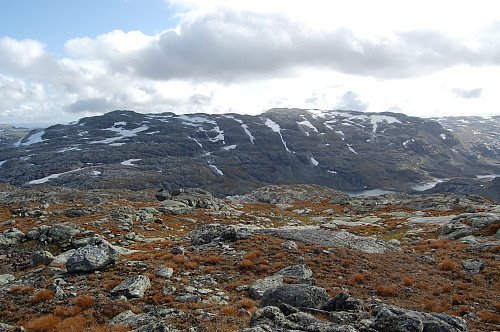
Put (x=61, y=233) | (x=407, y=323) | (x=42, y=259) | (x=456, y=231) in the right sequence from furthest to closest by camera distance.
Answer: (x=456, y=231)
(x=61, y=233)
(x=42, y=259)
(x=407, y=323)

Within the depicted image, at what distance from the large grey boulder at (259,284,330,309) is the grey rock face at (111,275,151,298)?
652cm

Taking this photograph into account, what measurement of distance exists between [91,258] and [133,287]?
212 inches

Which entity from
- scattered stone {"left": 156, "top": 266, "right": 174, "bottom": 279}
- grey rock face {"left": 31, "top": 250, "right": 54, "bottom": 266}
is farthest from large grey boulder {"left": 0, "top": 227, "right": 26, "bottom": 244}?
scattered stone {"left": 156, "top": 266, "right": 174, "bottom": 279}

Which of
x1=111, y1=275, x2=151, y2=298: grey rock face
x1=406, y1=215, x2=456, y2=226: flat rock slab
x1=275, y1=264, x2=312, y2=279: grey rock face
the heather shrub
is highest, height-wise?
the heather shrub

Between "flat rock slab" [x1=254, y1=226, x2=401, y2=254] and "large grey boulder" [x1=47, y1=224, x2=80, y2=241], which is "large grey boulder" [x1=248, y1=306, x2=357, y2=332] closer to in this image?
"flat rock slab" [x1=254, y1=226, x2=401, y2=254]

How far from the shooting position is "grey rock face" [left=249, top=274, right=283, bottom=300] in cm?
1472

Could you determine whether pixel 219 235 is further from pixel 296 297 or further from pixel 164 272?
pixel 296 297

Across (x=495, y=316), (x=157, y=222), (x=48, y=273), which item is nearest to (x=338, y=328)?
(x=495, y=316)

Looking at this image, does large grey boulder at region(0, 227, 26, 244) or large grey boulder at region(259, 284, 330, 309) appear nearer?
large grey boulder at region(259, 284, 330, 309)

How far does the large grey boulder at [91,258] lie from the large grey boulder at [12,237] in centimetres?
1693

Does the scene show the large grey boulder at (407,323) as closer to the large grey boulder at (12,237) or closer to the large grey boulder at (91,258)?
the large grey boulder at (91,258)

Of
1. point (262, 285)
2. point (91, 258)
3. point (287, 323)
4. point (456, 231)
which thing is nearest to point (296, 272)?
point (262, 285)

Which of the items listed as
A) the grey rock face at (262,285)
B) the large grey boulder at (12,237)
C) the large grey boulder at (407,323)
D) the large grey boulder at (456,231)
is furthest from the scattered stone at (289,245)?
the large grey boulder at (12,237)

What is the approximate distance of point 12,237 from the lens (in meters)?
29.3
